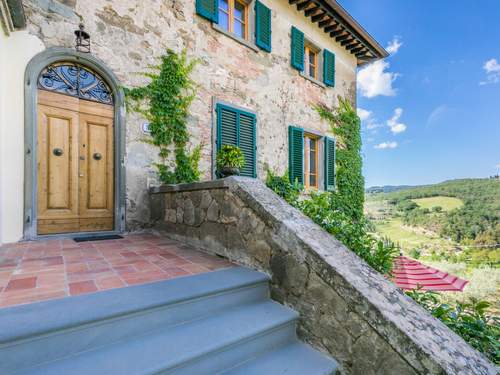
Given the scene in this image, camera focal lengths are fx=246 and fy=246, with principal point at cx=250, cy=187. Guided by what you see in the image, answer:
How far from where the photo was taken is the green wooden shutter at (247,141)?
5.33m

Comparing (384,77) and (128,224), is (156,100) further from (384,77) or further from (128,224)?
(384,77)

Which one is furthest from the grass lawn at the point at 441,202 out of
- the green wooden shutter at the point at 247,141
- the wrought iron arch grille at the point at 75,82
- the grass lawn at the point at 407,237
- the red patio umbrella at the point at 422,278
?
the wrought iron arch grille at the point at 75,82

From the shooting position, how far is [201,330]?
4.72 feet

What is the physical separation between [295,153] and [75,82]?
4.66 metres

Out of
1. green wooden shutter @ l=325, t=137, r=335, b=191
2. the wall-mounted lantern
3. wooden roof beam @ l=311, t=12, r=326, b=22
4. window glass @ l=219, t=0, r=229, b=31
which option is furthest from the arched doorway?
wooden roof beam @ l=311, t=12, r=326, b=22

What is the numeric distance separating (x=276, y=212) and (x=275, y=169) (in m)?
4.06

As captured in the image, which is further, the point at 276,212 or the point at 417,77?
the point at 417,77

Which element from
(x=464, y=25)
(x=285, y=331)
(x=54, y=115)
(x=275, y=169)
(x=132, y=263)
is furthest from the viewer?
(x=464, y=25)

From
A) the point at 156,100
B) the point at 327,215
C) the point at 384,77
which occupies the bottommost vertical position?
the point at 327,215

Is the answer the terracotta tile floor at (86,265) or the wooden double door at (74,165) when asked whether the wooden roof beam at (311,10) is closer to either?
the wooden double door at (74,165)

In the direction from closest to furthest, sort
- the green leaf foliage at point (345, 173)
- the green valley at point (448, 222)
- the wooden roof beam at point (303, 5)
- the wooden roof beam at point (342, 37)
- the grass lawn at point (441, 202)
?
the green leaf foliage at point (345, 173), the wooden roof beam at point (303, 5), the wooden roof beam at point (342, 37), the green valley at point (448, 222), the grass lawn at point (441, 202)

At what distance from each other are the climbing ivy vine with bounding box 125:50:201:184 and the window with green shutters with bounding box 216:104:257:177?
0.67 meters

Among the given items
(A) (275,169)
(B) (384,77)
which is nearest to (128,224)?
(A) (275,169)

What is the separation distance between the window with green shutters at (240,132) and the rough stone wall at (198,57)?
197mm
